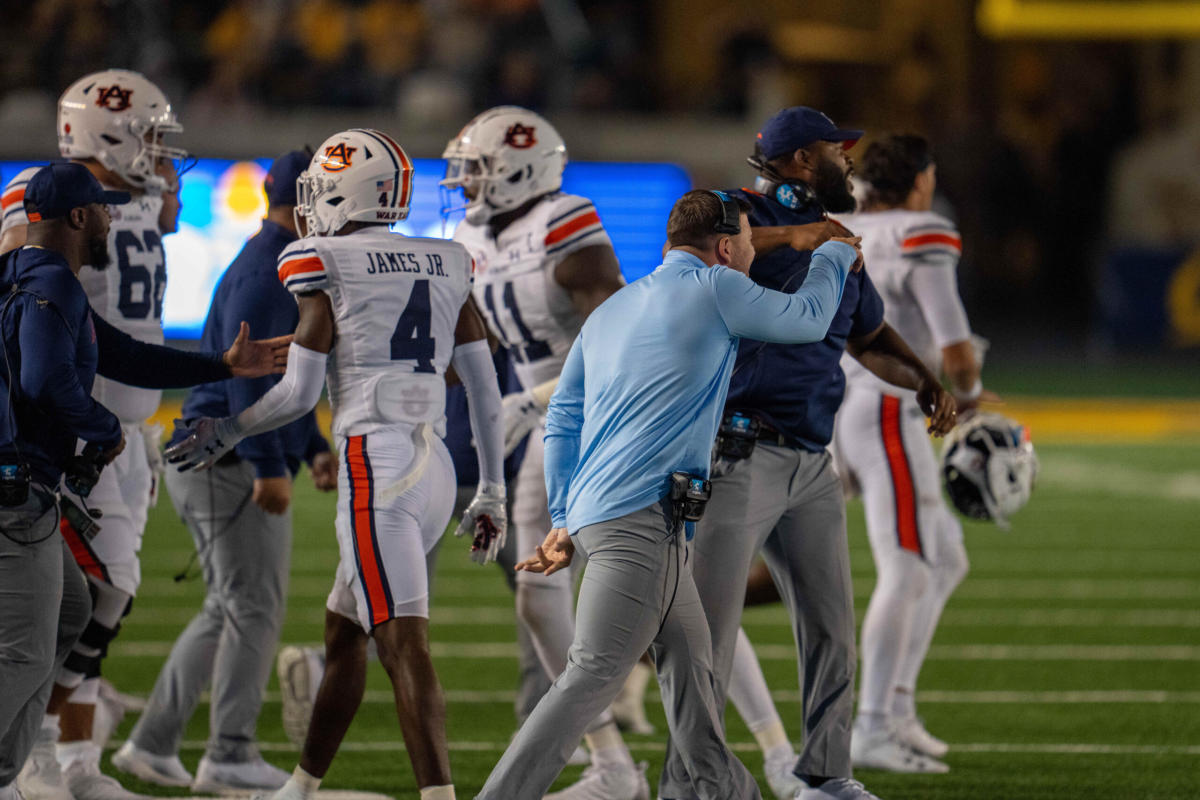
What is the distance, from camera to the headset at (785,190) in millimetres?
4996

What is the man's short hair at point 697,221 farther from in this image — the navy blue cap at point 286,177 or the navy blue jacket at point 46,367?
the navy blue cap at point 286,177

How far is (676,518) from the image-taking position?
14.4ft

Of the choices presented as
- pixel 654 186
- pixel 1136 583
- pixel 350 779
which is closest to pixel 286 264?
pixel 350 779

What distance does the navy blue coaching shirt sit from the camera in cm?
496

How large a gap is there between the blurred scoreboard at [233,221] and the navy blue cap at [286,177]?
405 inches

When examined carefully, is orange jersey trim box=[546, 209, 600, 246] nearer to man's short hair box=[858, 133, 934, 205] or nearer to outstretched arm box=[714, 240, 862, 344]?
man's short hair box=[858, 133, 934, 205]

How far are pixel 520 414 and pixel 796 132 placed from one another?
53.9 inches

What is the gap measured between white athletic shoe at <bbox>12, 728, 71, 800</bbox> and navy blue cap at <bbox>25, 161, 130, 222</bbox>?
1.54 metres

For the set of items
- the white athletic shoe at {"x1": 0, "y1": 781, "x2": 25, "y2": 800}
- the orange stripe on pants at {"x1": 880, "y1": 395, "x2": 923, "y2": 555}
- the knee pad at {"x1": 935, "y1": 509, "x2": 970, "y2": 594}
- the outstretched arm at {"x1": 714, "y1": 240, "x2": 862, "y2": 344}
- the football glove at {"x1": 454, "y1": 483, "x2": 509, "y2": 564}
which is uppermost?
the outstretched arm at {"x1": 714, "y1": 240, "x2": 862, "y2": 344}

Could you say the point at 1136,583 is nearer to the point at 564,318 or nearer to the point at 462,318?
the point at 564,318

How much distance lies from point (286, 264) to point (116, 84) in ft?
5.24

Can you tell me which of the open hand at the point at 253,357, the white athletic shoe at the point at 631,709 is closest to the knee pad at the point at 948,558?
the white athletic shoe at the point at 631,709

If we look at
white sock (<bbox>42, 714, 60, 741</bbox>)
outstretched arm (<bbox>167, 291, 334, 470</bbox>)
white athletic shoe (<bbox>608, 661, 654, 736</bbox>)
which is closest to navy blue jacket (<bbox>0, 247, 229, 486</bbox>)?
outstretched arm (<bbox>167, 291, 334, 470</bbox>)

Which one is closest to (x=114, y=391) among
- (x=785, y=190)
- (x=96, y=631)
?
(x=96, y=631)
